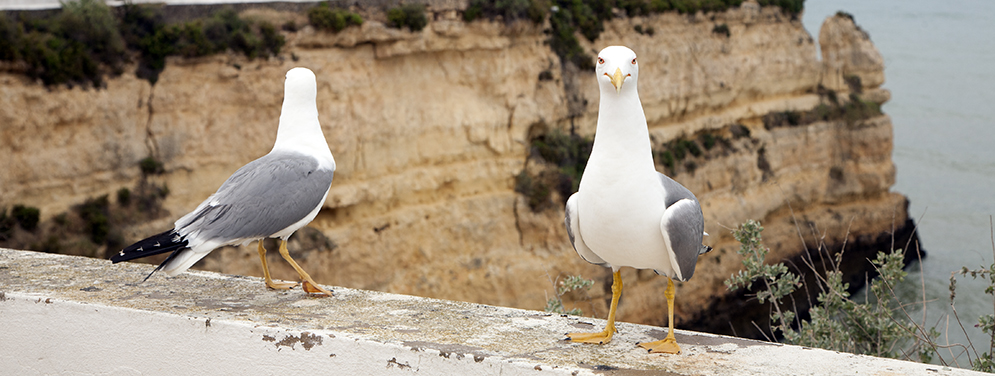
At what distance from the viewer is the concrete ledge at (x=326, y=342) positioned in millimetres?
2385

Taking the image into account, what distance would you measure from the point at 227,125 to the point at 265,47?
1.47 metres

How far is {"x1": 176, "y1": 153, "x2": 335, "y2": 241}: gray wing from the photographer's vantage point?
3.26 m

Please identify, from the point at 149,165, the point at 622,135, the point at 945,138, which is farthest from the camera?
the point at 945,138

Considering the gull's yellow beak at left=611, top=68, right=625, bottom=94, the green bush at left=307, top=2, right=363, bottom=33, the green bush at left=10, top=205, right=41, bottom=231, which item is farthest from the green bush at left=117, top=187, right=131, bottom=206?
the gull's yellow beak at left=611, top=68, right=625, bottom=94

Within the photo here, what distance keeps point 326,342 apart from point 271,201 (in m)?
1.19

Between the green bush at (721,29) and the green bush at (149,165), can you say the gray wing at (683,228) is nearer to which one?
the green bush at (149,165)

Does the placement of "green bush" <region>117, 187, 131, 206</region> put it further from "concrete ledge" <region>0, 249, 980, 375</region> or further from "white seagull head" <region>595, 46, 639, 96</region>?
"white seagull head" <region>595, 46, 639, 96</region>

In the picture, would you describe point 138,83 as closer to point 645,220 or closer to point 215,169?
point 215,169

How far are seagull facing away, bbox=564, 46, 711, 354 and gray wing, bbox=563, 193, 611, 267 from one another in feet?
0.25

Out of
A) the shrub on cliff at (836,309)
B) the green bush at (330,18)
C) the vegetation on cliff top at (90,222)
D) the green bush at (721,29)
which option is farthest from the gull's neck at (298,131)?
the green bush at (721,29)

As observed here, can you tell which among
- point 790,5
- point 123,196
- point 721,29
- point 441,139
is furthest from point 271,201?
point 790,5

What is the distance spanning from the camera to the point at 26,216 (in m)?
10.6

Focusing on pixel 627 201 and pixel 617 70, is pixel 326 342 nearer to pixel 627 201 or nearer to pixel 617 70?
pixel 627 201

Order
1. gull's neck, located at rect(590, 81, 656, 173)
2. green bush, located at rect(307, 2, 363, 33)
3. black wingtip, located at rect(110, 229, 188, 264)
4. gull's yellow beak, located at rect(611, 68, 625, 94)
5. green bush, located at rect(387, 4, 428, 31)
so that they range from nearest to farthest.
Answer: gull's yellow beak, located at rect(611, 68, 625, 94)
gull's neck, located at rect(590, 81, 656, 173)
black wingtip, located at rect(110, 229, 188, 264)
green bush, located at rect(307, 2, 363, 33)
green bush, located at rect(387, 4, 428, 31)
